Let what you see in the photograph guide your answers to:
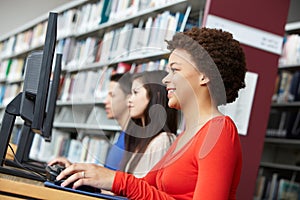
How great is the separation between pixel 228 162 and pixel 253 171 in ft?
6.53

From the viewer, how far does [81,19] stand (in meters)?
5.58

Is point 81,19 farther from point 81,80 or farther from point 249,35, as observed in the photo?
point 81,80

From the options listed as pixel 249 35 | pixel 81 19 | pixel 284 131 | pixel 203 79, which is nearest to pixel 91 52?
pixel 203 79

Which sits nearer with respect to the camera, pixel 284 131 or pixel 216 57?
pixel 216 57

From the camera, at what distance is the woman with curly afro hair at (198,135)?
1.39m

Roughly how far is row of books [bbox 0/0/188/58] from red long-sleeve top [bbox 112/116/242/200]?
2203 millimetres

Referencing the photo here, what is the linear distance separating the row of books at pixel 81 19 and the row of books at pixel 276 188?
1.69m

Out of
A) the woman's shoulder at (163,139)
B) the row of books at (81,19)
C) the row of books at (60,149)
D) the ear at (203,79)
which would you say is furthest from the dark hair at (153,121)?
the row of books at (60,149)

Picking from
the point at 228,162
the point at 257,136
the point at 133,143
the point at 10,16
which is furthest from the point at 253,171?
the point at 10,16

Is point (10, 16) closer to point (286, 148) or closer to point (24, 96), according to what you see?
point (286, 148)

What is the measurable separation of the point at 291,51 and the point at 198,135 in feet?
10.5

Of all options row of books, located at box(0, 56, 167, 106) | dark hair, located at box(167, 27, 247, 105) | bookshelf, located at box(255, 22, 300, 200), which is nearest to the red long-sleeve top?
dark hair, located at box(167, 27, 247, 105)

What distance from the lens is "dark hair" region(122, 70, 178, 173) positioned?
1.67 meters

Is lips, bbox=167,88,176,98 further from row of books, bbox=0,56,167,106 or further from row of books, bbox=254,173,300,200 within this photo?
row of books, bbox=254,173,300,200
